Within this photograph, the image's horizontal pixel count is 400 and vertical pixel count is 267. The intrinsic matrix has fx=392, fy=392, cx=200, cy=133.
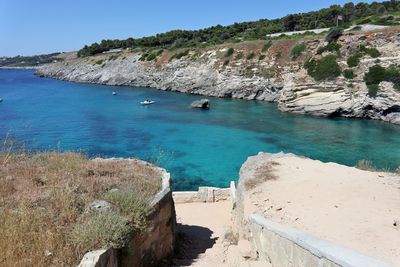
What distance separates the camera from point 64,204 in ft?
21.5

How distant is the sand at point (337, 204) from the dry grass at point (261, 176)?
19 centimetres

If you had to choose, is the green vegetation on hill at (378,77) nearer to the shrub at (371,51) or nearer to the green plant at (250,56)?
the shrub at (371,51)

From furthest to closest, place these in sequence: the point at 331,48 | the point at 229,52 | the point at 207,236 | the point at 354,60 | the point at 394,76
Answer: the point at 229,52
the point at 331,48
the point at 354,60
the point at 394,76
the point at 207,236

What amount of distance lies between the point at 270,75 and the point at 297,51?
4.98 meters

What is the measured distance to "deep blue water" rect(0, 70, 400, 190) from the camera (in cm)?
2511

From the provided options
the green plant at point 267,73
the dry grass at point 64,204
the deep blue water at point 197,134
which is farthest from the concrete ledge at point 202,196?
the green plant at point 267,73

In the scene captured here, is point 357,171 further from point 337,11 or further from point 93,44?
point 93,44

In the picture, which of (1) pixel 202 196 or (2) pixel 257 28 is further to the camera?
(2) pixel 257 28

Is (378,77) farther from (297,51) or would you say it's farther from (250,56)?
(250,56)

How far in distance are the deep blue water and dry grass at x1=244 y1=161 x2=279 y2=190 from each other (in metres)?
6.11

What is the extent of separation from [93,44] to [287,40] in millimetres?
73286

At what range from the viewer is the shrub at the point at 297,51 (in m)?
52.2

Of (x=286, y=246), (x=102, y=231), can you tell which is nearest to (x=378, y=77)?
(x=286, y=246)

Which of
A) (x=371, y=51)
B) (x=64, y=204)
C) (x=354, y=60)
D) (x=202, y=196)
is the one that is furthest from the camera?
(x=371, y=51)
